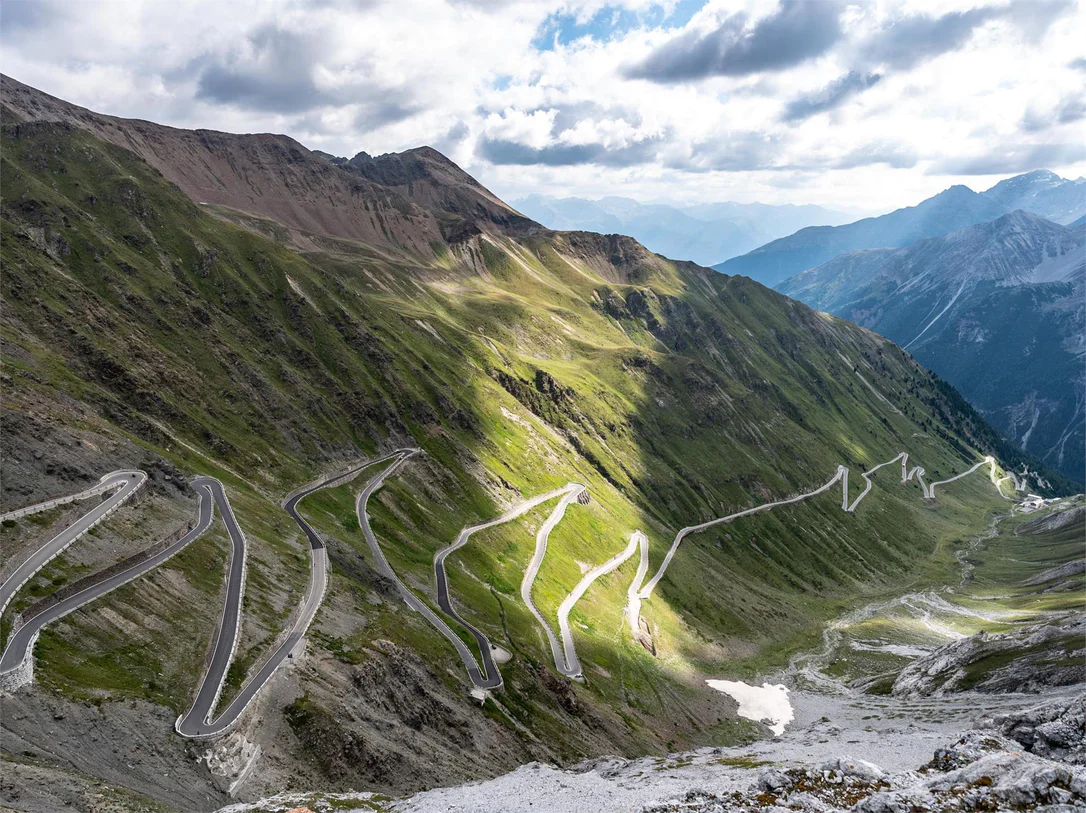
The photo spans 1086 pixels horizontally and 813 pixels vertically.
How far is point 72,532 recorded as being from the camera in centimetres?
7194

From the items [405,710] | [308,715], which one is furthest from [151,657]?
[405,710]

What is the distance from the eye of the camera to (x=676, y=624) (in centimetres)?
14550

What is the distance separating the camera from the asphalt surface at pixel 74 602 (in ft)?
174

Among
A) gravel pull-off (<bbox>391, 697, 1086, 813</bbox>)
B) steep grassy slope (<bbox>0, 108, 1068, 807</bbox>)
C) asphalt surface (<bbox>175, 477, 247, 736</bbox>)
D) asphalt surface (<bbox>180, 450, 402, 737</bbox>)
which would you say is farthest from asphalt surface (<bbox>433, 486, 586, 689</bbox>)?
asphalt surface (<bbox>175, 477, 247, 736</bbox>)

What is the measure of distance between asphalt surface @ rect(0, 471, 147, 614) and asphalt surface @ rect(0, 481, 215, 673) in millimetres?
3241

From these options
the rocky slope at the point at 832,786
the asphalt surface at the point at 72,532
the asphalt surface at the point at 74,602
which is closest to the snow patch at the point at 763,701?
the rocky slope at the point at 832,786

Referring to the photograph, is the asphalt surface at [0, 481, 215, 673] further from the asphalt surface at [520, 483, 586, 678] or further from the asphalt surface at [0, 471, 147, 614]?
the asphalt surface at [520, 483, 586, 678]

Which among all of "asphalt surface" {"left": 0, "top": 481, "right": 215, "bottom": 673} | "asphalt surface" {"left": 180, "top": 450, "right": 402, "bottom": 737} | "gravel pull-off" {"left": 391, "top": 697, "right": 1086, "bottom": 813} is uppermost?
"asphalt surface" {"left": 0, "top": 481, "right": 215, "bottom": 673}

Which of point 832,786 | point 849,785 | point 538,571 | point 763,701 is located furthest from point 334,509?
point 849,785

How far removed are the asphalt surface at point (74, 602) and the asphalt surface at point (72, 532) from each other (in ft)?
10.6

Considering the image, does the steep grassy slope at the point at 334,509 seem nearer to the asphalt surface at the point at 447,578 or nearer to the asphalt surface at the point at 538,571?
the asphalt surface at the point at 447,578

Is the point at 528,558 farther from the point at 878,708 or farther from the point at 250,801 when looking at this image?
the point at 250,801

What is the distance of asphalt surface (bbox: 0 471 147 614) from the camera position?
61.5 m

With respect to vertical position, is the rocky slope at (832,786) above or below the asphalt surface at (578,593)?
above
